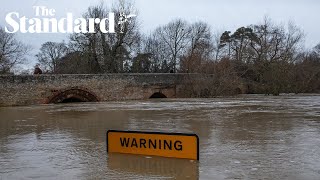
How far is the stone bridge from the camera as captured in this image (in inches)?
1188

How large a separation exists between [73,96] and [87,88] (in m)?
1.27

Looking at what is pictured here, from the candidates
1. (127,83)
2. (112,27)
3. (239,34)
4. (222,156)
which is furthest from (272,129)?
(239,34)

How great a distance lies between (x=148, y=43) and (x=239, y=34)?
14262 millimetres

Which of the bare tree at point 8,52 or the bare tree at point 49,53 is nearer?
the bare tree at point 8,52

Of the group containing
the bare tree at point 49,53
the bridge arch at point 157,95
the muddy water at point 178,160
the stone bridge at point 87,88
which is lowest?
the muddy water at point 178,160

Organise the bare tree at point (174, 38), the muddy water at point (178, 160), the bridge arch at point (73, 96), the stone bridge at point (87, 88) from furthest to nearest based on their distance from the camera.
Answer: the bare tree at point (174, 38) < the bridge arch at point (73, 96) < the stone bridge at point (87, 88) < the muddy water at point (178, 160)

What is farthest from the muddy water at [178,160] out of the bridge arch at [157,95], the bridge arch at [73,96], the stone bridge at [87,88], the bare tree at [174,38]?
the bare tree at [174,38]

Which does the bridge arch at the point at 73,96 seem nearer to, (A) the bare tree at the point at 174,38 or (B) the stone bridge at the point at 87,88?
(B) the stone bridge at the point at 87,88

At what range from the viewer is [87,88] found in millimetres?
33812

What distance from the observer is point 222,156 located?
866 centimetres

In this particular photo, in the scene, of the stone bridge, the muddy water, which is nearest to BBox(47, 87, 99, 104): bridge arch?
the stone bridge

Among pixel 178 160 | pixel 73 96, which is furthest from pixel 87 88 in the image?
pixel 178 160

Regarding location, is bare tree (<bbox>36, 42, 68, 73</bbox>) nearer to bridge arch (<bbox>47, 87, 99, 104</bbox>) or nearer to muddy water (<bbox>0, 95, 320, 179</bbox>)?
bridge arch (<bbox>47, 87, 99, 104</bbox>)

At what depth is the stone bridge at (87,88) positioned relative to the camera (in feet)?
99.0
